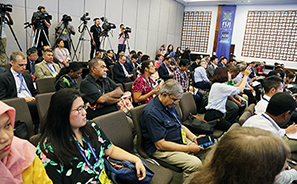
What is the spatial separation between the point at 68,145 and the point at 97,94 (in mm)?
1244

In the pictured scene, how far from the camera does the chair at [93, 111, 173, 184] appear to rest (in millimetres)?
1647

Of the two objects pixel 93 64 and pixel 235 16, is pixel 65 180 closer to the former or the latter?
pixel 93 64

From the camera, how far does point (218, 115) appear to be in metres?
2.88

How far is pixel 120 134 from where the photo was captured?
187 cm

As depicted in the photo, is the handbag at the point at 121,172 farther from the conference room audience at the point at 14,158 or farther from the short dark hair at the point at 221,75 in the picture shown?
the short dark hair at the point at 221,75

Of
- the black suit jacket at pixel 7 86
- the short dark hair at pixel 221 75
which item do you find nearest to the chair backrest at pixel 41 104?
the black suit jacket at pixel 7 86

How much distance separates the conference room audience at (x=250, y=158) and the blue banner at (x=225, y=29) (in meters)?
12.7

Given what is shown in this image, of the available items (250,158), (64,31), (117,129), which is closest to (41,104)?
(117,129)

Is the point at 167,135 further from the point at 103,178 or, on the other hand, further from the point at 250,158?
the point at 250,158

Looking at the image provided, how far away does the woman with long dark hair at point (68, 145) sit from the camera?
1.17 metres

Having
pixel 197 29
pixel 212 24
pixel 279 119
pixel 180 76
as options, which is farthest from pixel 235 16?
pixel 279 119

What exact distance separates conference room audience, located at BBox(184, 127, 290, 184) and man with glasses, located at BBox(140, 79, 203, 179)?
1061mm

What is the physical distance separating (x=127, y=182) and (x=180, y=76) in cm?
324

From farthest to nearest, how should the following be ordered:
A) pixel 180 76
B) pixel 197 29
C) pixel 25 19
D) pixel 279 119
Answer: pixel 197 29
pixel 25 19
pixel 180 76
pixel 279 119
